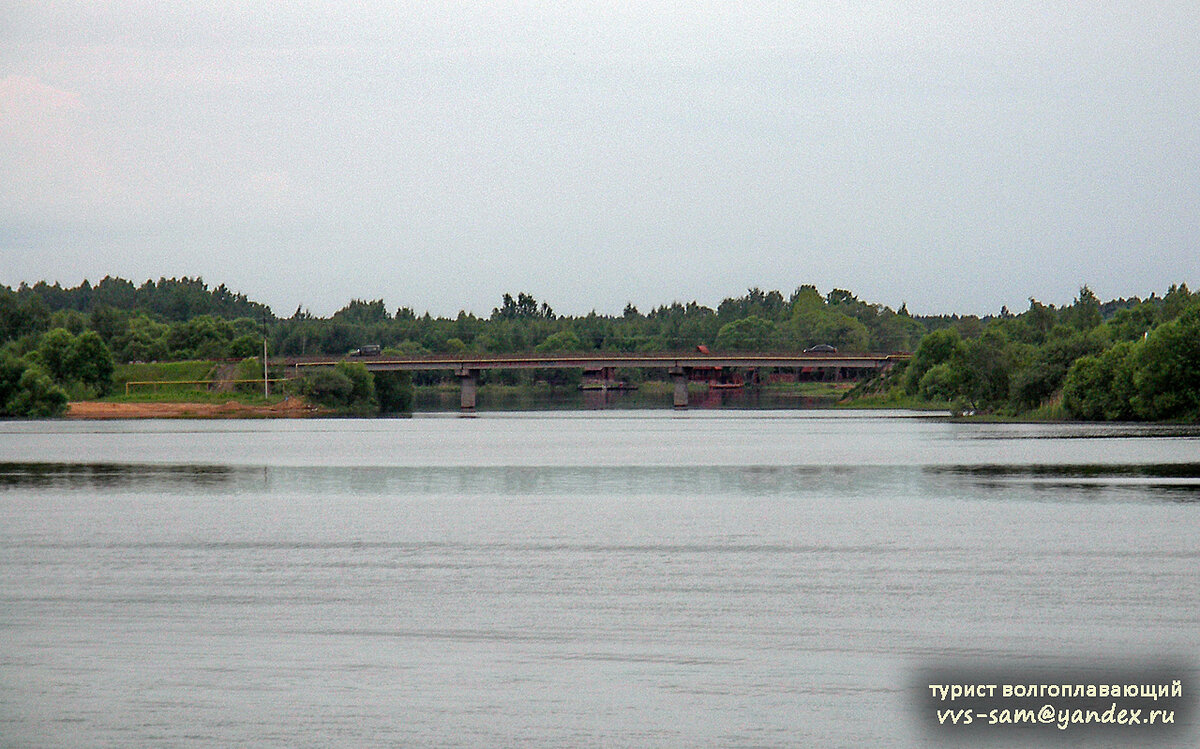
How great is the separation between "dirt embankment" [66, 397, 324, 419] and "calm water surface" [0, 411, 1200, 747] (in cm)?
11899

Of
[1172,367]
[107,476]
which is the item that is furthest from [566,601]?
[1172,367]

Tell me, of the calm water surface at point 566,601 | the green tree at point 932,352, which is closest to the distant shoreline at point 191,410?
the green tree at point 932,352

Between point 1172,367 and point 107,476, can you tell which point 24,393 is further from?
point 1172,367

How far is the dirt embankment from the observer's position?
178 metres

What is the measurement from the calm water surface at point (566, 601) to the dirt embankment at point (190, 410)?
119 meters

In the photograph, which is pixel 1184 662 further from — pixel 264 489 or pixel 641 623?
pixel 264 489

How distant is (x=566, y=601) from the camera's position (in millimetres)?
28188

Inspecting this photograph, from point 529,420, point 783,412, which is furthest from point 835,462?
point 783,412

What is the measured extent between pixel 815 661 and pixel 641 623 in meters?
4.42

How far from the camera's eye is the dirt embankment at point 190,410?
585 ft

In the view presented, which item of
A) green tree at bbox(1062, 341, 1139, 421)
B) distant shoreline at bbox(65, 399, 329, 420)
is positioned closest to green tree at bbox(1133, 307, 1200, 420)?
green tree at bbox(1062, 341, 1139, 421)

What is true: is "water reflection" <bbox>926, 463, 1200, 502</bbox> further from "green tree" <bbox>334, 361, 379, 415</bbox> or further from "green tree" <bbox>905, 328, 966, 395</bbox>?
"green tree" <bbox>334, 361, 379, 415</bbox>

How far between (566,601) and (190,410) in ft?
539

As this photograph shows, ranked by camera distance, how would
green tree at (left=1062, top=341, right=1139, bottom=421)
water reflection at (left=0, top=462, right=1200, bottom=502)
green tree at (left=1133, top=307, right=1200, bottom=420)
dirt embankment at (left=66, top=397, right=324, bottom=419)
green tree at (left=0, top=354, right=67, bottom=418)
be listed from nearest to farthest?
1. water reflection at (left=0, top=462, right=1200, bottom=502)
2. green tree at (left=1133, top=307, right=1200, bottom=420)
3. green tree at (left=1062, top=341, right=1139, bottom=421)
4. green tree at (left=0, top=354, right=67, bottom=418)
5. dirt embankment at (left=66, top=397, right=324, bottom=419)
